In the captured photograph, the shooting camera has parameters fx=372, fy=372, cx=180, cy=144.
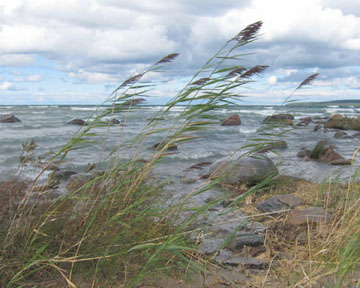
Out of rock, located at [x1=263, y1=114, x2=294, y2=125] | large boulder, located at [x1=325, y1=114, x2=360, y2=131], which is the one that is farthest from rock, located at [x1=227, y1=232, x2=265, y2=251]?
large boulder, located at [x1=325, y1=114, x2=360, y2=131]

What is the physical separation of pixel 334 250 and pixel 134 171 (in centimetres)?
146

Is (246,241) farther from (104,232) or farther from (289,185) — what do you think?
(289,185)

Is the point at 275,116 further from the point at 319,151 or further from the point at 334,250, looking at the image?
the point at 319,151

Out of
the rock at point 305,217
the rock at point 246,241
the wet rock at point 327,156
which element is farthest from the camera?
the wet rock at point 327,156

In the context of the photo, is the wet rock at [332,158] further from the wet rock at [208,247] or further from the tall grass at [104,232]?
the tall grass at [104,232]

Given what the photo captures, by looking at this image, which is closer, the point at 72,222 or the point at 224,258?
the point at 72,222

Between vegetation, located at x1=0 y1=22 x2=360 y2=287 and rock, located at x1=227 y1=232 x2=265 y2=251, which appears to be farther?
rock, located at x1=227 y1=232 x2=265 y2=251

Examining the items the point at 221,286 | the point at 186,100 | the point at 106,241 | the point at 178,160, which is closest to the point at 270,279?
the point at 221,286

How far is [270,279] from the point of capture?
2482 millimetres

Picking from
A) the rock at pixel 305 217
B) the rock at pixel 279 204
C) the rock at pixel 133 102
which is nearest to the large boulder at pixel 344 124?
the rock at pixel 279 204

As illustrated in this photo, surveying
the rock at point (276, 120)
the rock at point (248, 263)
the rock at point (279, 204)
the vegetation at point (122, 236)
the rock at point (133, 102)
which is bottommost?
the rock at point (279, 204)

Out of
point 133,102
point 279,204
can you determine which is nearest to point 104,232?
point 133,102

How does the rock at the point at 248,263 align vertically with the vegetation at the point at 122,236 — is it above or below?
below

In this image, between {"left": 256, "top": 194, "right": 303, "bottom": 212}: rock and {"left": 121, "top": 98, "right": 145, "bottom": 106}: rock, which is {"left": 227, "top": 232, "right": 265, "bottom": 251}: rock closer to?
{"left": 121, "top": 98, "right": 145, "bottom": 106}: rock
